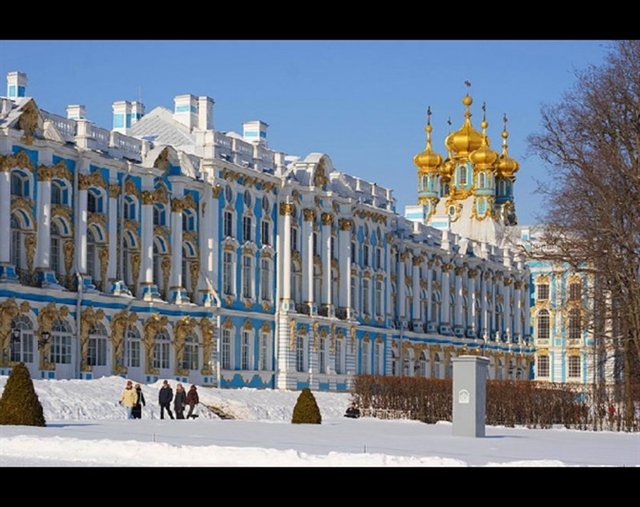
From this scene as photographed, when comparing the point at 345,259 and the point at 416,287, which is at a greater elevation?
the point at 345,259

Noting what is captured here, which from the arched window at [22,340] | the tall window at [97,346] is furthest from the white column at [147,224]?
the arched window at [22,340]

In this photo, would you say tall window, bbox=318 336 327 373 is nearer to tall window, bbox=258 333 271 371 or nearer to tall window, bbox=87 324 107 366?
tall window, bbox=258 333 271 371

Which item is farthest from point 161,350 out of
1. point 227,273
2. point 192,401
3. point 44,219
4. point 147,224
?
point 192,401

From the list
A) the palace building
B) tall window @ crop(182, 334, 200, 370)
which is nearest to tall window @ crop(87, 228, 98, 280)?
the palace building

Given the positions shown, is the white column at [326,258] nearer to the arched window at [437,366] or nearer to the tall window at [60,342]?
the arched window at [437,366]

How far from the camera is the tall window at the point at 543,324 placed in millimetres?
97812

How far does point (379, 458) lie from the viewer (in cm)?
1938

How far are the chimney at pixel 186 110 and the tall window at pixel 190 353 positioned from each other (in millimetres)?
9990

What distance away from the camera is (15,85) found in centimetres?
4988

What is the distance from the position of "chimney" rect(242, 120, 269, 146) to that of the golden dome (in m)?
42.2

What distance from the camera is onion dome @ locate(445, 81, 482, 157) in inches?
4112

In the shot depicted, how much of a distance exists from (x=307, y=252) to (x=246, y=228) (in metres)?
5.04

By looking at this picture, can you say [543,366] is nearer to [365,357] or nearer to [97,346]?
[365,357]
